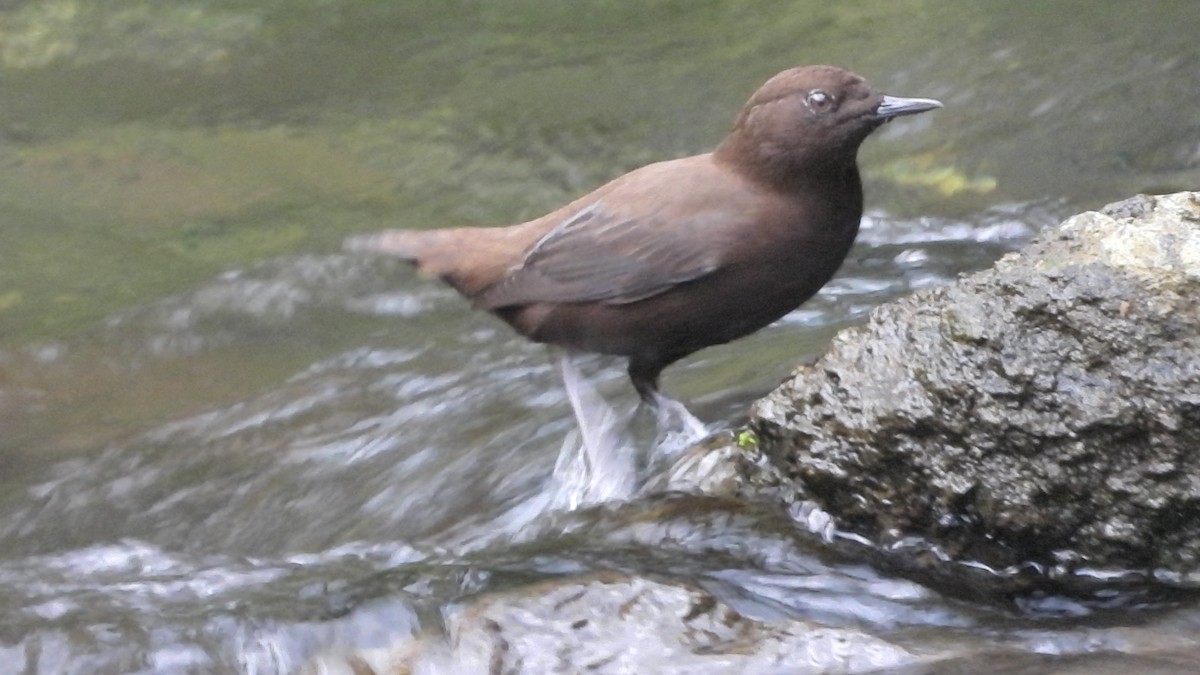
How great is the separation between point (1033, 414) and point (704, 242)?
116cm

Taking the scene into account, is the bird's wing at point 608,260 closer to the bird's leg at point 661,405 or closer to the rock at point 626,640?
the bird's leg at point 661,405

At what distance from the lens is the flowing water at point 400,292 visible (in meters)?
3.54

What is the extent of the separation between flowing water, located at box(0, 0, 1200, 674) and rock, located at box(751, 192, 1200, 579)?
143 millimetres

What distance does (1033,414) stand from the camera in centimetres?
316

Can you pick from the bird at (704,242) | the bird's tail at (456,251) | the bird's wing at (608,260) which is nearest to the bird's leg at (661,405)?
the bird at (704,242)

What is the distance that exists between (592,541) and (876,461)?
76 centimetres

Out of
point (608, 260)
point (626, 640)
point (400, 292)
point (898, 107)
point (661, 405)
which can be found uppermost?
point (898, 107)

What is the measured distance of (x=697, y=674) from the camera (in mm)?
2932

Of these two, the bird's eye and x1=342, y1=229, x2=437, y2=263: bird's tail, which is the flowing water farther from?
the bird's eye

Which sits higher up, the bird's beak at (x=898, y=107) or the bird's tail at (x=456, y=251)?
the bird's beak at (x=898, y=107)

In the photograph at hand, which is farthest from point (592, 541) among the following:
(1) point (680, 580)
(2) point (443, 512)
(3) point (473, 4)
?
(3) point (473, 4)

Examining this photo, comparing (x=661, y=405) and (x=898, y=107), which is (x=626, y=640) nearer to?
(x=661, y=405)

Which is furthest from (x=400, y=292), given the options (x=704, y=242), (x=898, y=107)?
(x=898, y=107)

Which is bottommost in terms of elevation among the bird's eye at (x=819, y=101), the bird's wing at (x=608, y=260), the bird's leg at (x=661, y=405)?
the bird's leg at (x=661, y=405)
